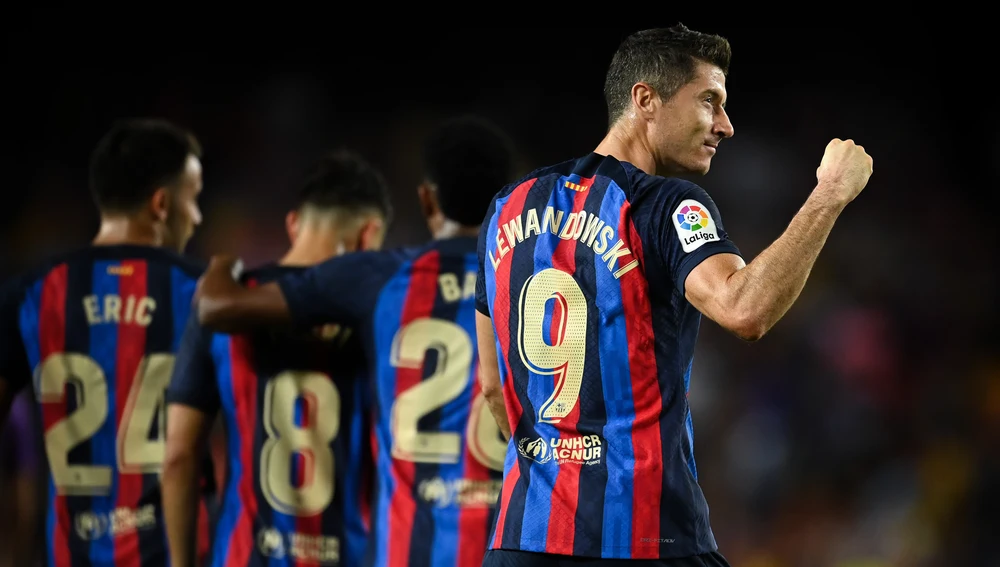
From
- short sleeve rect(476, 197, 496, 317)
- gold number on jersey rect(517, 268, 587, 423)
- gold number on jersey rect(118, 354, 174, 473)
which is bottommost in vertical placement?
gold number on jersey rect(118, 354, 174, 473)

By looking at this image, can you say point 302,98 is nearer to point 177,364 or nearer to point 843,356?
point 843,356

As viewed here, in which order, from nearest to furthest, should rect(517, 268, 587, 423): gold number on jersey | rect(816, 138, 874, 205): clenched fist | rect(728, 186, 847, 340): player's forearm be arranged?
rect(728, 186, 847, 340): player's forearm
rect(816, 138, 874, 205): clenched fist
rect(517, 268, 587, 423): gold number on jersey

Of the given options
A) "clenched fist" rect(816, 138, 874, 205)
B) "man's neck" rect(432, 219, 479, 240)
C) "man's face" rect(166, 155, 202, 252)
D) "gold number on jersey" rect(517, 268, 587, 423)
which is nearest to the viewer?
"clenched fist" rect(816, 138, 874, 205)

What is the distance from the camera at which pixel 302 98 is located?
417 inches

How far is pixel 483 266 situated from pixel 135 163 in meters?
2.30

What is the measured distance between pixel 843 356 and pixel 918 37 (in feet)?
12.5

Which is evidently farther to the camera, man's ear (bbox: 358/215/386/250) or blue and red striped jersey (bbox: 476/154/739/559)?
man's ear (bbox: 358/215/386/250)

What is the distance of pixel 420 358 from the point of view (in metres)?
3.57

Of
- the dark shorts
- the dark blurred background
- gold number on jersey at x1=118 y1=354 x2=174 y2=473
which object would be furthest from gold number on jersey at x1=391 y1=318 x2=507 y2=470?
the dark blurred background

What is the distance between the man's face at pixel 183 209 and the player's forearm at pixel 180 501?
3.20 ft

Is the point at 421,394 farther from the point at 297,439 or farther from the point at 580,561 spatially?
the point at 580,561

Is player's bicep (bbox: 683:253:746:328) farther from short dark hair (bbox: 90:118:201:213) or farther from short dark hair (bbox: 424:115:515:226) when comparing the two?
short dark hair (bbox: 90:118:201:213)

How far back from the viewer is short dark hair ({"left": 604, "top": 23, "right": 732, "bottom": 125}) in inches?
96.0

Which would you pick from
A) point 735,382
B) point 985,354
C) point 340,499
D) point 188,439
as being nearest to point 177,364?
point 188,439
